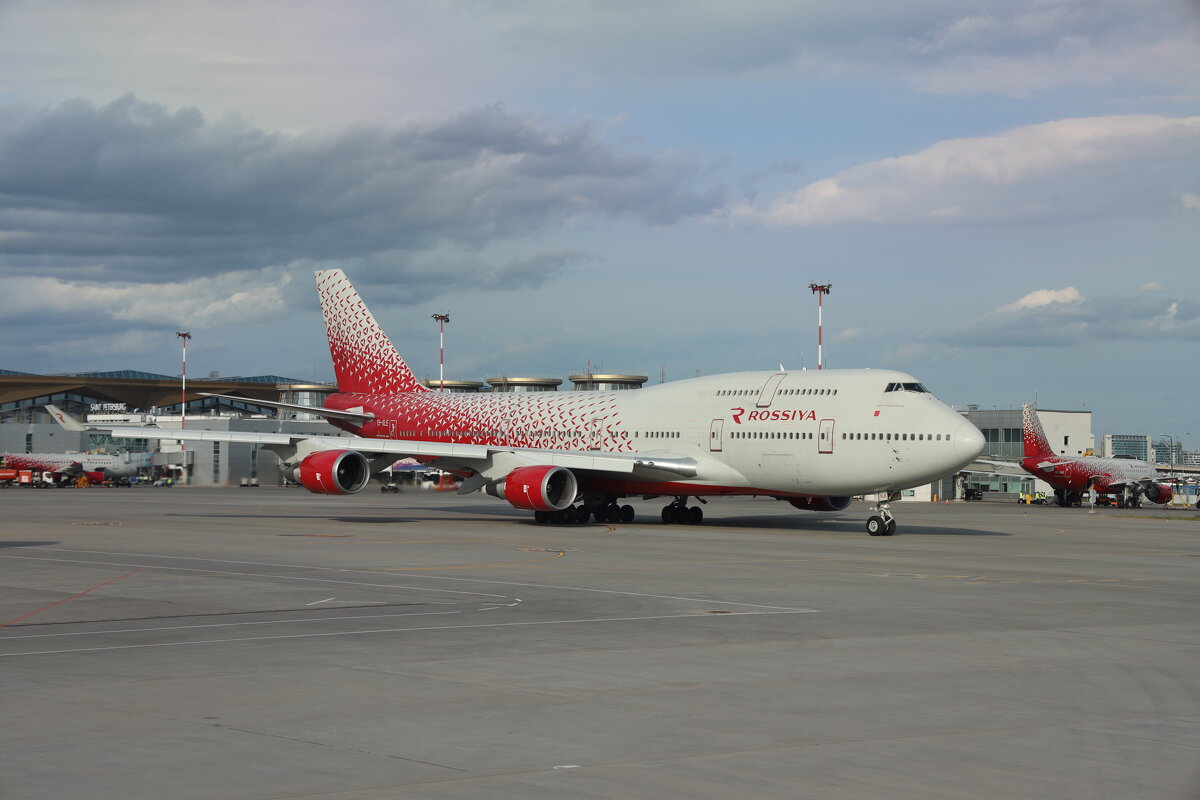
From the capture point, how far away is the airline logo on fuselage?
41000 millimetres

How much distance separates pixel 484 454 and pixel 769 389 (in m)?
10.7

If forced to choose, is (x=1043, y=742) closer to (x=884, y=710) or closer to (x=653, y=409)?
(x=884, y=710)

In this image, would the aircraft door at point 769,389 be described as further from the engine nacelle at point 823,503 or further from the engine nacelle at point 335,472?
the engine nacelle at point 335,472

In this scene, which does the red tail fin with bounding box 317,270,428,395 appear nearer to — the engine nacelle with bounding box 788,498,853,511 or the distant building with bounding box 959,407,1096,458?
the engine nacelle with bounding box 788,498,853,511

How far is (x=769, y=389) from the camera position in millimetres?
43188

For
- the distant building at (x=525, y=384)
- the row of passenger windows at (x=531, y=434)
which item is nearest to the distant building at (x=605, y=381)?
the distant building at (x=525, y=384)

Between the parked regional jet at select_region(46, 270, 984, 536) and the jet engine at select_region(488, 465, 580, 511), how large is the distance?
0.16ft

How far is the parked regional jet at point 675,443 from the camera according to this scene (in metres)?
39.4

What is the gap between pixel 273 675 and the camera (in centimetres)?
1300

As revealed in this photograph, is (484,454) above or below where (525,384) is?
below

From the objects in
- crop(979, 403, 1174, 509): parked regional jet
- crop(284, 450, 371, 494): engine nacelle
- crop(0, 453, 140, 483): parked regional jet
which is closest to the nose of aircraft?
crop(284, 450, 371, 494): engine nacelle

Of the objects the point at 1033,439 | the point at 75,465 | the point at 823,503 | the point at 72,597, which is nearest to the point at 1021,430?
the point at 1033,439

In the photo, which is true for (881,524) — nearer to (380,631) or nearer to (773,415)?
(773,415)

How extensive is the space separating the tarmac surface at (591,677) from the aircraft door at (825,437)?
35.4 feet
